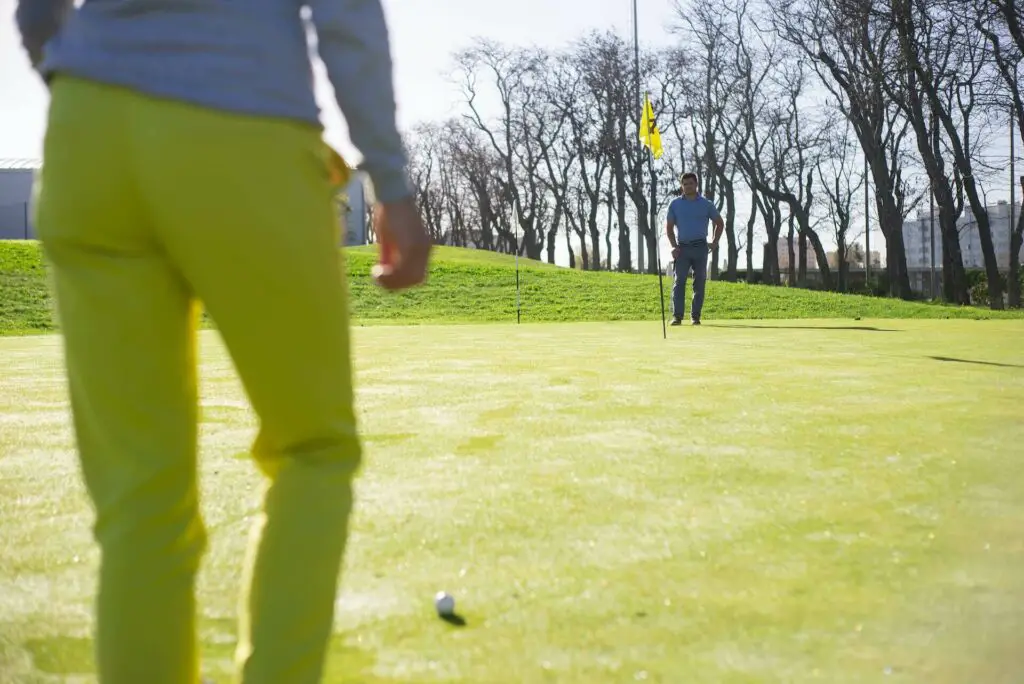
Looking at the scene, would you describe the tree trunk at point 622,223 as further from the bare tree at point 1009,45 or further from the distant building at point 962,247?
the distant building at point 962,247

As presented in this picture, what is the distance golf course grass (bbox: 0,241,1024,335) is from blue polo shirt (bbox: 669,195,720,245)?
6485 mm

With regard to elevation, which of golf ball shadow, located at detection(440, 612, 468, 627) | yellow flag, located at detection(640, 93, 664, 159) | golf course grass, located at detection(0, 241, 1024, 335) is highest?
yellow flag, located at detection(640, 93, 664, 159)

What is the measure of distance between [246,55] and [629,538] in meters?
2.00

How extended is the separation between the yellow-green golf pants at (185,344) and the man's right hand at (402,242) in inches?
4.0

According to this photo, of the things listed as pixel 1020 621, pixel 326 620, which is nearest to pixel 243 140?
pixel 326 620

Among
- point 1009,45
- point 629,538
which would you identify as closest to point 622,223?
point 1009,45

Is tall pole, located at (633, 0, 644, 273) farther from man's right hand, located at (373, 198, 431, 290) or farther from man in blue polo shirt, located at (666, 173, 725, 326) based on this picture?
man's right hand, located at (373, 198, 431, 290)

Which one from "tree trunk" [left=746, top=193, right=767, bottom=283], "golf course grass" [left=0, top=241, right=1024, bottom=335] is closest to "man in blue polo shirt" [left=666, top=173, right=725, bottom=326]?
"golf course grass" [left=0, top=241, right=1024, bottom=335]

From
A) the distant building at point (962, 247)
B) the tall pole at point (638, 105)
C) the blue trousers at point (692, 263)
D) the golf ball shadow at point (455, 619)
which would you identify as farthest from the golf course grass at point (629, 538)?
the distant building at point (962, 247)

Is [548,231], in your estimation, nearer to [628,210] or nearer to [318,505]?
[628,210]

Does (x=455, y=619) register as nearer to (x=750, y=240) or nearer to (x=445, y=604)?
(x=445, y=604)

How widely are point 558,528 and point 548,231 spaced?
6307 centimetres

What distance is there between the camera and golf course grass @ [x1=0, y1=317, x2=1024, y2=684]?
2.29 metres

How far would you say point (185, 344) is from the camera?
5.89ft
